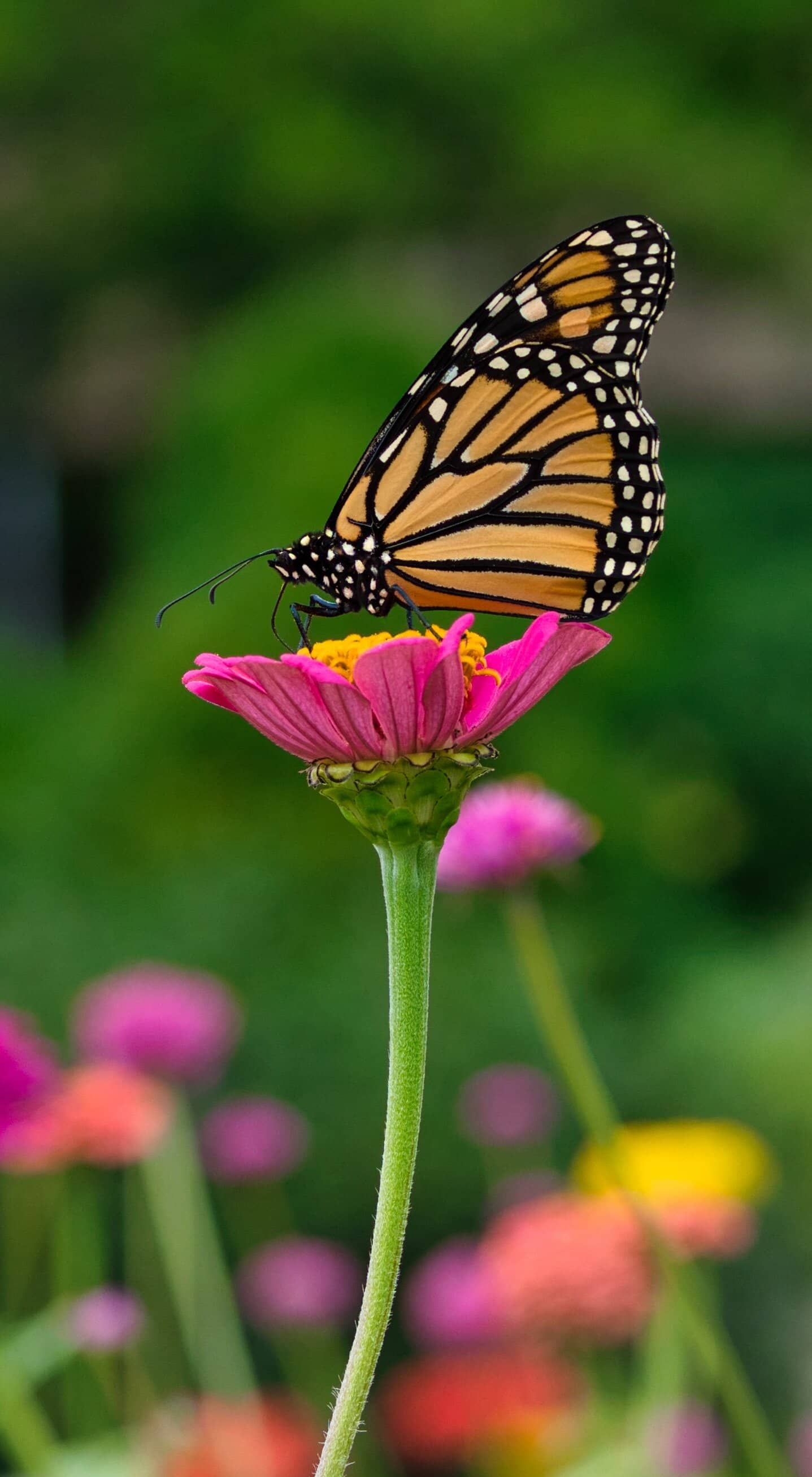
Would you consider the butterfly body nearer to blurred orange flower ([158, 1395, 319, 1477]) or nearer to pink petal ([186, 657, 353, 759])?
pink petal ([186, 657, 353, 759])

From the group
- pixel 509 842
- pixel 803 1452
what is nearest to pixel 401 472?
pixel 509 842

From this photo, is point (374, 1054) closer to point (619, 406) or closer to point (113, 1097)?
point (113, 1097)

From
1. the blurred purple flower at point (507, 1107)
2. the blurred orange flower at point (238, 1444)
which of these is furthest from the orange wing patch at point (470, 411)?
the blurred purple flower at point (507, 1107)

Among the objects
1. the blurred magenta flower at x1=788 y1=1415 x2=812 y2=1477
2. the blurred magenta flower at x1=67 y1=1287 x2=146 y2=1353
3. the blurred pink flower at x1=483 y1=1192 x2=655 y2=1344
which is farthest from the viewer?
the blurred magenta flower at x1=788 y1=1415 x2=812 y2=1477

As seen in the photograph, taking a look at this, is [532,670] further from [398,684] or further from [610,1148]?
[610,1148]

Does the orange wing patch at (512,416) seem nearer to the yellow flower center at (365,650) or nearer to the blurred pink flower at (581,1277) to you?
the yellow flower center at (365,650)

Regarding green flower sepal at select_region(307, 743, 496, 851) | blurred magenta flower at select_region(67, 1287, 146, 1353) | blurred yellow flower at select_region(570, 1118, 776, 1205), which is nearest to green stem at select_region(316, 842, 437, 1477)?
green flower sepal at select_region(307, 743, 496, 851)
